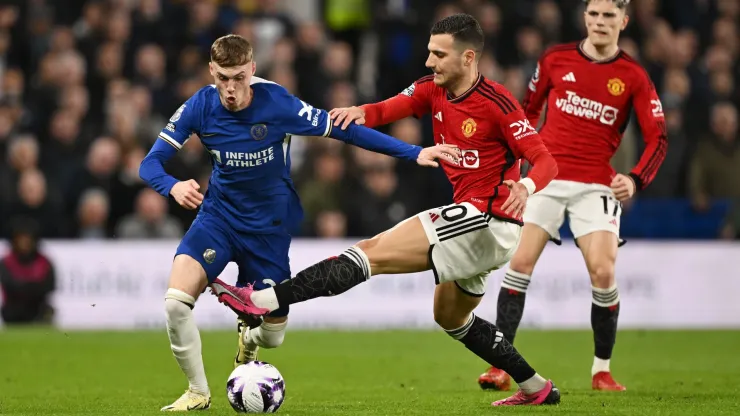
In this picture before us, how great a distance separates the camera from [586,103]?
9.44 meters

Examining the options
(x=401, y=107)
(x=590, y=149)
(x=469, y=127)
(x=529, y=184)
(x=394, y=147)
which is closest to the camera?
(x=529, y=184)

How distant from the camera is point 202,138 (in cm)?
808

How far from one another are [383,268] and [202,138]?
1540mm

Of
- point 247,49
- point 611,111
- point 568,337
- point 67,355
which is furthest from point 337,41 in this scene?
point 247,49

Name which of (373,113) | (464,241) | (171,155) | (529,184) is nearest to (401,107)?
(373,113)

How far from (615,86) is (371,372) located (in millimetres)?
3342

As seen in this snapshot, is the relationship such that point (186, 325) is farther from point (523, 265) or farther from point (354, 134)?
point (523, 265)

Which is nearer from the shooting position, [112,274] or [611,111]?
[611,111]

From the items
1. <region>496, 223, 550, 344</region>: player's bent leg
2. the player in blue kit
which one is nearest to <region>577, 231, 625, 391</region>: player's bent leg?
<region>496, 223, 550, 344</region>: player's bent leg

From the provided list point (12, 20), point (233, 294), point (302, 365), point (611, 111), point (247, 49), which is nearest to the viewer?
point (233, 294)

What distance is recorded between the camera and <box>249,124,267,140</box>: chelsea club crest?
8008 mm

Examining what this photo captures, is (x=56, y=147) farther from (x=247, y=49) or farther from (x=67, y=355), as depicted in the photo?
(x=247, y=49)

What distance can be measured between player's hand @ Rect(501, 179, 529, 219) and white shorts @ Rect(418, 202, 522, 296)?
0.36m

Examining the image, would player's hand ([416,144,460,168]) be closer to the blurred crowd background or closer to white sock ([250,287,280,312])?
white sock ([250,287,280,312])
